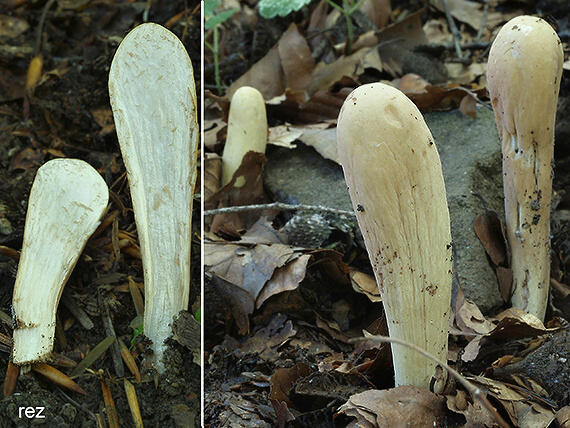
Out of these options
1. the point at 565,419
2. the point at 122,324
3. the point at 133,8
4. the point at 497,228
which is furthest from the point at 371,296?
the point at 133,8

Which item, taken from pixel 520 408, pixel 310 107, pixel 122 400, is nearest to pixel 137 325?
pixel 122 400

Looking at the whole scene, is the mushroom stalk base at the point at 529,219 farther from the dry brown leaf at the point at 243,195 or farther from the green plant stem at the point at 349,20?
the green plant stem at the point at 349,20

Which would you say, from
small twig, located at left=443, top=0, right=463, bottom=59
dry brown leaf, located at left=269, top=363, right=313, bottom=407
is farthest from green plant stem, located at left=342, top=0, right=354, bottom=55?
dry brown leaf, located at left=269, top=363, right=313, bottom=407

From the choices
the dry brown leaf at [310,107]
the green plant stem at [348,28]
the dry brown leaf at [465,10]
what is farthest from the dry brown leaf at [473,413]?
the dry brown leaf at [465,10]

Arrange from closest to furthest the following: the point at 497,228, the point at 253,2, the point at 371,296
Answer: the point at 371,296, the point at 497,228, the point at 253,2

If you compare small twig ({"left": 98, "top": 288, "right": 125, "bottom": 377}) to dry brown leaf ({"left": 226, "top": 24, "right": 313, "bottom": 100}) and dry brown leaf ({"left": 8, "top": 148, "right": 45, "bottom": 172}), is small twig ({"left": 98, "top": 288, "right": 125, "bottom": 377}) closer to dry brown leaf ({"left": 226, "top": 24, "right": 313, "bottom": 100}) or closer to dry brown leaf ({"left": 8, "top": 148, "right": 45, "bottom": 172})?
dry brown leaf ({"left": 8, "top": 148, "right": 45, "bottom": 172})

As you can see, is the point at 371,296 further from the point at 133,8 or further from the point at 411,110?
the point at 133,8

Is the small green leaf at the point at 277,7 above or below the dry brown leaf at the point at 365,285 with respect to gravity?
above
